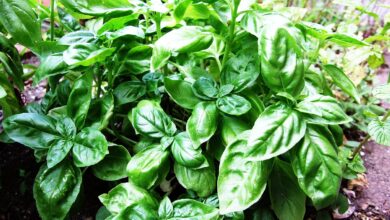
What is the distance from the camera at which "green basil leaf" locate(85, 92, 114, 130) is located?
0.78 m

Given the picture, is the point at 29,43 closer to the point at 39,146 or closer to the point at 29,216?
the point at 39,146

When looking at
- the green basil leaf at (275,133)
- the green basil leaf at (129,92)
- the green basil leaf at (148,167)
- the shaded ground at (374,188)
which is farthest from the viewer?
the shaded ground at (374,188)

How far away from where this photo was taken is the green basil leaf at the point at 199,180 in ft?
2.35

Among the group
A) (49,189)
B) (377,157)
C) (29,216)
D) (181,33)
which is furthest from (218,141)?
(377,157)

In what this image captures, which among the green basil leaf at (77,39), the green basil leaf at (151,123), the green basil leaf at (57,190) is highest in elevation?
the green basil leaf at (77,39)

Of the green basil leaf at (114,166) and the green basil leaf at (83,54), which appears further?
the green basil leaf at (114,166)

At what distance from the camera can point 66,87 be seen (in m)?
0.86

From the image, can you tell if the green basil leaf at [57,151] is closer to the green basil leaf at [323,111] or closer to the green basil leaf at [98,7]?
the green basil leaf at [98,7]

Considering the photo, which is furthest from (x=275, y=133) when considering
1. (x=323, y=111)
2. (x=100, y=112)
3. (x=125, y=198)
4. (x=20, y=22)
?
(x=20, y=22)

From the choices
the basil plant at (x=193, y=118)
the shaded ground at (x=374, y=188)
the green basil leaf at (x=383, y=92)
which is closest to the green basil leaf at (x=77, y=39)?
the basil plant at (x=193, y=118)

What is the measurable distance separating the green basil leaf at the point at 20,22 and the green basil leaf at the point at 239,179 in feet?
1.64

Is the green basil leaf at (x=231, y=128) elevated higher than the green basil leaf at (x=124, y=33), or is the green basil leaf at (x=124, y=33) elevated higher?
the green basil leaf at (x=124, y=33)

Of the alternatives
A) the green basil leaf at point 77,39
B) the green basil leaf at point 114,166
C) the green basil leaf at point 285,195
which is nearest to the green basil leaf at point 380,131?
the green basil leaf at point 285,195

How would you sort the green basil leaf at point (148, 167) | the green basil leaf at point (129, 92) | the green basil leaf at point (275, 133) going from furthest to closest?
1. the green basil leaf at point (129, 92)
2. the green basil leaf at point (148, 167)
3. the green basil leaf at point (275, 133)
